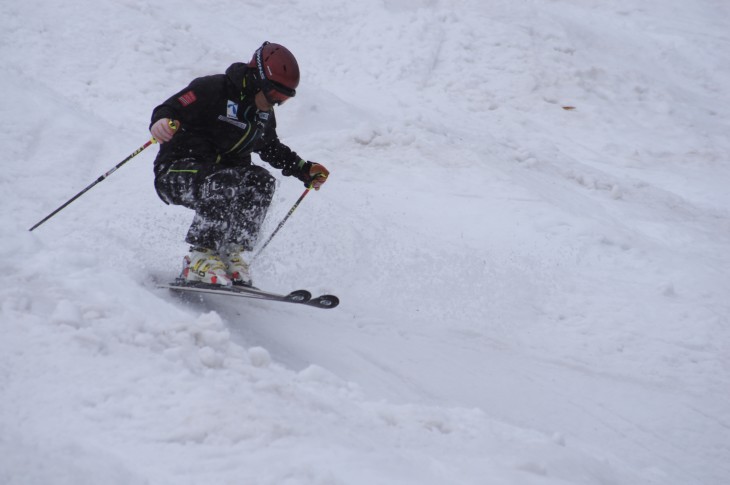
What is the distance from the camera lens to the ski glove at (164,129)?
4.92 metres

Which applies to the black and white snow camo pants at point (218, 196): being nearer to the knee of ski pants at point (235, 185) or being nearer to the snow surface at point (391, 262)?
the knee of ski pants at point (235, 185)

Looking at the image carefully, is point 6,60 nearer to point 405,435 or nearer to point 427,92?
point 427,92

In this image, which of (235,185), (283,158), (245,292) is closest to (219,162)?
(235,185)

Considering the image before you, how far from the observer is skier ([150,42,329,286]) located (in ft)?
17.1

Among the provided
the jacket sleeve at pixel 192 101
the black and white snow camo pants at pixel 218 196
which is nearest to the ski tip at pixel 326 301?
the black and white snow camo pants at pixel 218 196

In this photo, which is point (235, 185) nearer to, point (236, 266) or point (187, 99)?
point (236, 266)

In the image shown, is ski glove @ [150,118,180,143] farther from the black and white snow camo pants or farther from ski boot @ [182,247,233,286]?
ski boot @ [182,247,233,286]

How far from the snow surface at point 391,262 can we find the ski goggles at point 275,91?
1.73m

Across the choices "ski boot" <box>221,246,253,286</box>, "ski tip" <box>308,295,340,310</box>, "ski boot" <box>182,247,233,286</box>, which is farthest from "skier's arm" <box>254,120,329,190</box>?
"ski tip" <box>308,295,340,310</box>

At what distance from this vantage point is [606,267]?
24.5 feet

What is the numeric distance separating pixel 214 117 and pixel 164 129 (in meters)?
0.62

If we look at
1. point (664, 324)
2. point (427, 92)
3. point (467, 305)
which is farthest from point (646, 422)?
point (427, 92)

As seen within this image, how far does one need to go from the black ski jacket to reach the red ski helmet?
13cm

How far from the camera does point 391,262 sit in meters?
7.17
